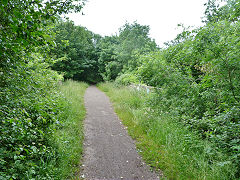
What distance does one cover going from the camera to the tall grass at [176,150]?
247cm

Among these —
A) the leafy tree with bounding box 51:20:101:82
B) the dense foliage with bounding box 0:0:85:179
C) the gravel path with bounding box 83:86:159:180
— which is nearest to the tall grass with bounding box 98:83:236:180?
the gravel path with bounding box 83:86:159:180

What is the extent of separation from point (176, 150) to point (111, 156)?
1.54 metres

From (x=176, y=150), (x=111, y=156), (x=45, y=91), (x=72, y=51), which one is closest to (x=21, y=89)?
(x=45, y=91)

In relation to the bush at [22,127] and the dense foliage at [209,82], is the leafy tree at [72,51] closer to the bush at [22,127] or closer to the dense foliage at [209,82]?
the dense foliage at [209,82]

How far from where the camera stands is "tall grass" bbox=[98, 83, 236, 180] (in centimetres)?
247

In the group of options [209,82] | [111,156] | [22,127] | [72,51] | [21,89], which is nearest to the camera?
[22,127]

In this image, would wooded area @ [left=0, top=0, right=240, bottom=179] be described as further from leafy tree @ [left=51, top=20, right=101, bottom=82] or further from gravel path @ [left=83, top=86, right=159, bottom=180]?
leafy tree @ [left=51, top=20, right=101, bottom=82]

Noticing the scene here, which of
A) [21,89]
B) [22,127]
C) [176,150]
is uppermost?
[21,89]

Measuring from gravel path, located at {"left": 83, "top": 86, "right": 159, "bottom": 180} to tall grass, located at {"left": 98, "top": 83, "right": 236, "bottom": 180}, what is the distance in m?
0.28

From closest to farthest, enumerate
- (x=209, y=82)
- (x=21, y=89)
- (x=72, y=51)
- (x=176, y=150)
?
(x=21, y=89)
(x=176, y=150)
(x=209, y=82)
(x=72, y=51)

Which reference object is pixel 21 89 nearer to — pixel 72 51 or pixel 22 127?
pixel 22 127

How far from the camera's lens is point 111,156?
3.42 meters

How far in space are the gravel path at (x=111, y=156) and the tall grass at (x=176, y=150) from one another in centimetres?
28

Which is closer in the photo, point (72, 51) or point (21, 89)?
point (21, 89)
